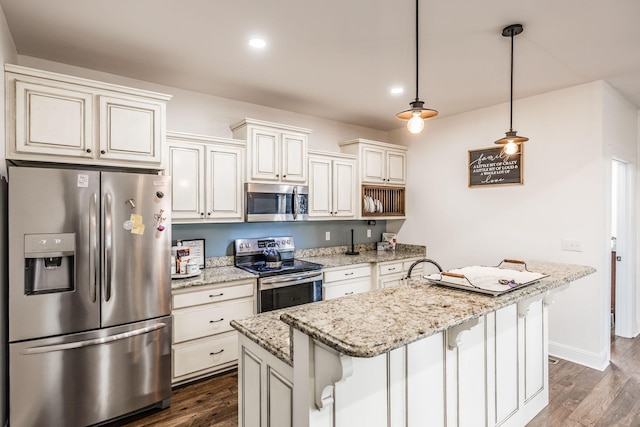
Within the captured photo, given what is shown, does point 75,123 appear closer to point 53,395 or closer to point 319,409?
point 53,395

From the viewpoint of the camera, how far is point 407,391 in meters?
1.55

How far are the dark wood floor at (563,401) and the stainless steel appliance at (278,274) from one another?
30.4 inches

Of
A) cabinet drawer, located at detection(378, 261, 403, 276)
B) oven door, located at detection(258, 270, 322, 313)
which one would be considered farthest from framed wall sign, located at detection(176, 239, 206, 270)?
cabinet drawer, located at detection(378, 261, 403, 276)

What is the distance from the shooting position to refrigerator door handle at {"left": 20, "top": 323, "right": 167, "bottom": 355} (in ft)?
6.80

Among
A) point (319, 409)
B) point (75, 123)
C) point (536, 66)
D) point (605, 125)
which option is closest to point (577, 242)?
point (605, 125)

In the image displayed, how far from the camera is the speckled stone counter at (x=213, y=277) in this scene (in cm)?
278

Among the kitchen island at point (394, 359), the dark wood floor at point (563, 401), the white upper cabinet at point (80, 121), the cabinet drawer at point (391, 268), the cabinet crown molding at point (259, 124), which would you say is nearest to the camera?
the kitchen island at point (394, 359)

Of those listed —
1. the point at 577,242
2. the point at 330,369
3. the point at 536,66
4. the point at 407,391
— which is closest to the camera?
the point at 330,369

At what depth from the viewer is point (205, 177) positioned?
318 cm

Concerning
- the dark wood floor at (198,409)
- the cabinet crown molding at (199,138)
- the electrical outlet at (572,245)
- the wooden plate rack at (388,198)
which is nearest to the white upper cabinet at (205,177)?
the cabinet crown molding at (199,138)

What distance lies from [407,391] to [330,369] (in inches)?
24.7

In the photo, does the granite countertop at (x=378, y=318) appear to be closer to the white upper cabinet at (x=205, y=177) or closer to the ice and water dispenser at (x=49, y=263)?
the ice and water dispenser at (x=49, y=263)

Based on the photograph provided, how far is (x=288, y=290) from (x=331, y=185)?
144cm

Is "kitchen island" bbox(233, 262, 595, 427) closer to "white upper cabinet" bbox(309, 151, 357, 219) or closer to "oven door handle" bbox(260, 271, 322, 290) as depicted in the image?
"oven door handle" bbox(260, 271, 322, 290)
